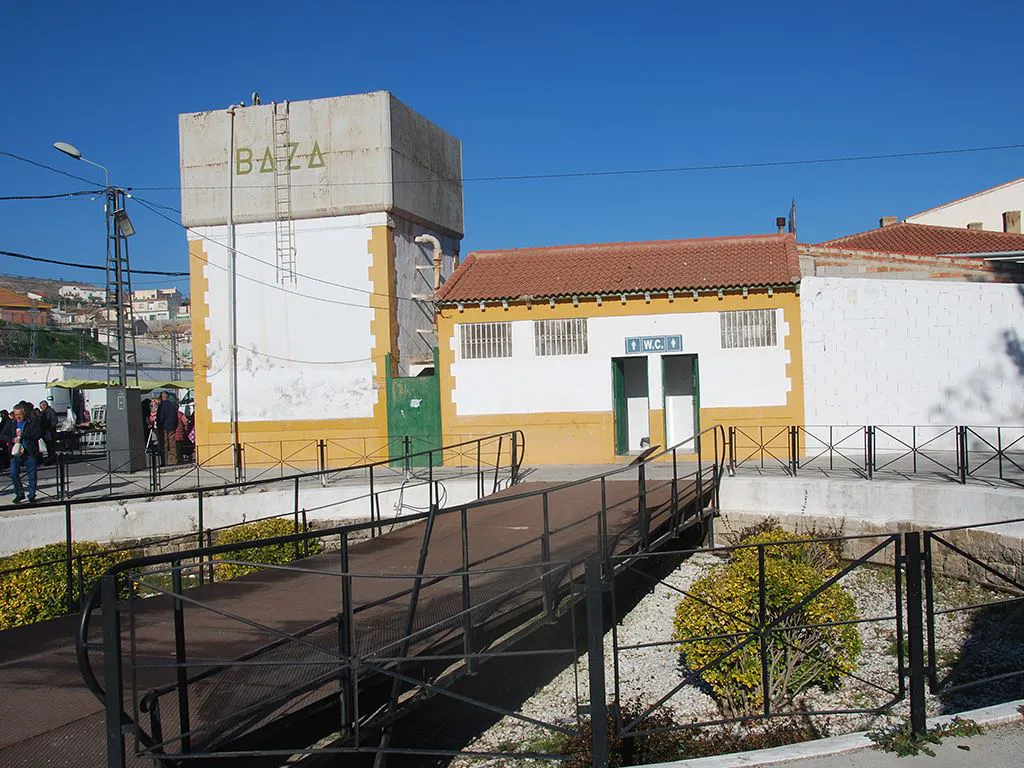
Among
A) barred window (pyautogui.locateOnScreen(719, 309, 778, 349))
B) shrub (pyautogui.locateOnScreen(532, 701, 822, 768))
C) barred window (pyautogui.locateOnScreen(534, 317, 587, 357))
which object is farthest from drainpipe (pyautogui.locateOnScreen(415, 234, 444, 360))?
shrub (pyautogui.locateOnScreen(532, 701, 822, 768))

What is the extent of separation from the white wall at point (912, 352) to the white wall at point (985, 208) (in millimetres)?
15997

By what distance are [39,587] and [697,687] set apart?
6914mm

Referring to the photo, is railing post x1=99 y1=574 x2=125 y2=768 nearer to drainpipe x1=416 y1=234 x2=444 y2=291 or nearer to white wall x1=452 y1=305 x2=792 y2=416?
white wall x1=452 y1=305 x2=792 y2=416

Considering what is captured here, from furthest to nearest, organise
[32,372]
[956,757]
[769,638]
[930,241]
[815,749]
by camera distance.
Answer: [32,372]
[930,241]
[769,638]
[815,749]
[956,757]

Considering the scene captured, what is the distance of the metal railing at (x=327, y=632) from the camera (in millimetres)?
4707

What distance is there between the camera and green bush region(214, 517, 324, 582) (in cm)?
1074

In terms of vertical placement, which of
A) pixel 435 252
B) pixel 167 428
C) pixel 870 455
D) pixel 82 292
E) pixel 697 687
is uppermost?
pixel 82 292

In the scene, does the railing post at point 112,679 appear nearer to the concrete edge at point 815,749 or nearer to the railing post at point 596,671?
the railing post at point 596,671

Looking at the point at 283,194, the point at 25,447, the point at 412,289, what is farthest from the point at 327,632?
the point at 283,194

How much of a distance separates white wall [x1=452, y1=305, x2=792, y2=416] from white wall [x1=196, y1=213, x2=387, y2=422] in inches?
114

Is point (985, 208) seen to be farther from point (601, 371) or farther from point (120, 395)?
point (120, 395)

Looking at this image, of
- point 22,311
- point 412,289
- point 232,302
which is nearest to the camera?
point 232,302

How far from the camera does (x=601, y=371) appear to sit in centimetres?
1903

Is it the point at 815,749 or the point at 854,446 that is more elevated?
the point at 854,446
